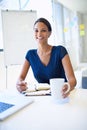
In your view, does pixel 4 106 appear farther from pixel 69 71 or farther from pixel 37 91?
pixel 69 71

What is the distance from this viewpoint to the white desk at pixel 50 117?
69 centimetres

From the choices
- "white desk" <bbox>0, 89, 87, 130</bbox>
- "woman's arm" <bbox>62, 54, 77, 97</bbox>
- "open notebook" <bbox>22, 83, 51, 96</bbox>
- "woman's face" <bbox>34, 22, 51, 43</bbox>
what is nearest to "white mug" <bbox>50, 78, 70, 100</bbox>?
"white desk" <bbox>0, 89, 87, 130</bbox>

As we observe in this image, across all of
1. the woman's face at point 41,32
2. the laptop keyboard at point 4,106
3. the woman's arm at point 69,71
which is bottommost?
the laptop keyboard at point 4,106

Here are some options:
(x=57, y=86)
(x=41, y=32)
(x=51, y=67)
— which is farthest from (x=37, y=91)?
(x=41, y=32)

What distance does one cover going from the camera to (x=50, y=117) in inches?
30.5

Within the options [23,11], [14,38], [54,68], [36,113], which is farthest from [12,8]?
[36,113]

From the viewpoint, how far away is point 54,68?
1.58m

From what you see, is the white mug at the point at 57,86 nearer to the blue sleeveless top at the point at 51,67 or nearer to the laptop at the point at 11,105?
the laptop at the point at 11,105

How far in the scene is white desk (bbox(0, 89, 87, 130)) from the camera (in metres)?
0.69

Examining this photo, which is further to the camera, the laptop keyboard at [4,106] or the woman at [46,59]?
the woman at [46,59]

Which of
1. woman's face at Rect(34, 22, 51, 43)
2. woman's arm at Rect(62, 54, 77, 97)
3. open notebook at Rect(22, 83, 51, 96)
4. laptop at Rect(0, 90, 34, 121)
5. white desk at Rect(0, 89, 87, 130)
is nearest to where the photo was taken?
white desk at Rect(0, 89, 87, 130)

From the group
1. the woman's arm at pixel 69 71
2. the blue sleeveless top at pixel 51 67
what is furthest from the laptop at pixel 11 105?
the blue sleeveless top at pixel 51 67

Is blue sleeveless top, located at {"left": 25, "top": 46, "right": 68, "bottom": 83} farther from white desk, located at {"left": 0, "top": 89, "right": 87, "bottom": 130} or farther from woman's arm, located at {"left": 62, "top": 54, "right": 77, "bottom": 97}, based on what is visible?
white desk, located at {"left": 0, "top": 89, "right": 87, "bottom": 130}

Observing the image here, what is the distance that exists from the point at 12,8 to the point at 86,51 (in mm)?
1503
